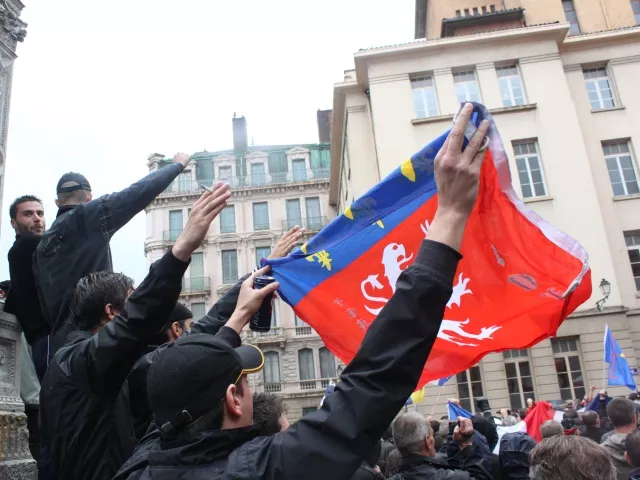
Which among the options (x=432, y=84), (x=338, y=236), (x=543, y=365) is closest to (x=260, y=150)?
(x=432, y=84)

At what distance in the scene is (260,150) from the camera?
45812mm

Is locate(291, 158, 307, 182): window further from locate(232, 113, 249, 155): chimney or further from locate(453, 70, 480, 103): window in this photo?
locate(453, 70, 480, 103): window

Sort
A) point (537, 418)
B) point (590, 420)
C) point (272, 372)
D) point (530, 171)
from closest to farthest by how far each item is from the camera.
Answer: point (590, 420), point (537, 418), point (530, 171), point (272, 372)

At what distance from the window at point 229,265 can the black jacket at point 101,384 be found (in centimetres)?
3797

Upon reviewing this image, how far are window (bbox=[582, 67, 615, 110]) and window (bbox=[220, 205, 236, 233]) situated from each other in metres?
25.5

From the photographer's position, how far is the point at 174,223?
4219cm

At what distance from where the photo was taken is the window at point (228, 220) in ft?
137

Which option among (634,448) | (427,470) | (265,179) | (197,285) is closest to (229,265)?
(197,285)

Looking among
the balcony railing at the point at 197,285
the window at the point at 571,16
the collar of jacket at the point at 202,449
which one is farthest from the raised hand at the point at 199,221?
the balcony railing at the point at 197,285

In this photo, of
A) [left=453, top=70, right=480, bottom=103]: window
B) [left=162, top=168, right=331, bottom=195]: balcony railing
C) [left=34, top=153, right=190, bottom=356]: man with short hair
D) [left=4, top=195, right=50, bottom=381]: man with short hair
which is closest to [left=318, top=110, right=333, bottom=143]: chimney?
[left=162, top=168, right=331, bottom=195]: balcony railing

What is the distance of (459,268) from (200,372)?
7.01 ft

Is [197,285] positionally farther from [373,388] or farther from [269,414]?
[373,388]

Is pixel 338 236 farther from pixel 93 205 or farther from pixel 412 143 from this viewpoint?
pixel 412 143

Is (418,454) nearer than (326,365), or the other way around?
(418,454)
